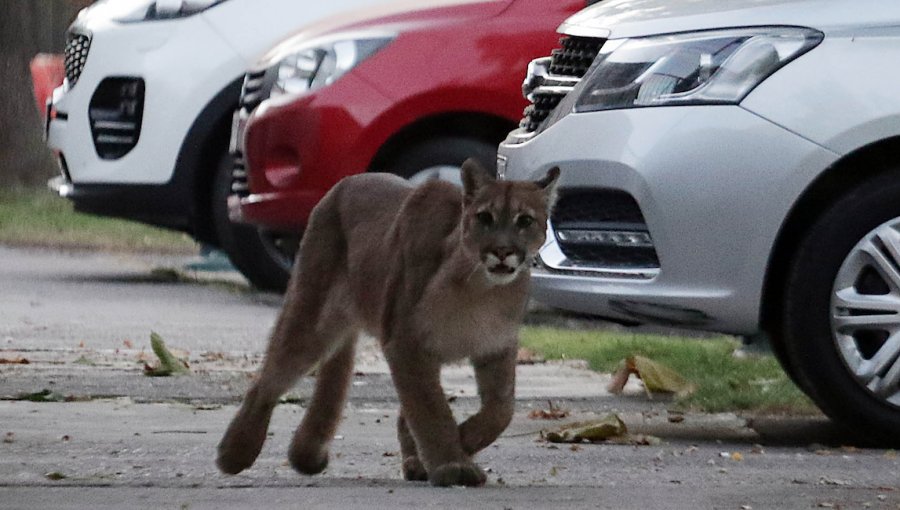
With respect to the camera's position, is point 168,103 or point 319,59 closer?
point 319,59

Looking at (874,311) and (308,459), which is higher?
(874,311)

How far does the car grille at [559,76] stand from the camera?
26.0 feet

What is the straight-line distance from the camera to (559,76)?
8.08 meters

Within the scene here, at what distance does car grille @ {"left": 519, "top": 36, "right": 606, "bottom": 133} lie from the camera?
26.0 feet

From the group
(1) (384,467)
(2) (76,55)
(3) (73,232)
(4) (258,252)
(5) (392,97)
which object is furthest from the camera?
(3) (73,232)

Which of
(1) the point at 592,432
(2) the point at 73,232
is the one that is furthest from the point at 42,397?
(2) the point at 73,232

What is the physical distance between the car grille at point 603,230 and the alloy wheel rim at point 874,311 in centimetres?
64

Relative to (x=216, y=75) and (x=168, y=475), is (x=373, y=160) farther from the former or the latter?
(x=168, y=475)

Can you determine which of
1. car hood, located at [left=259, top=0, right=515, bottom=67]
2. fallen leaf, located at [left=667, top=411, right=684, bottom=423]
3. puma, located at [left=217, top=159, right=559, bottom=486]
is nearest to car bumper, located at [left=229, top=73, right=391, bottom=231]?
car hood, located at [left=259, top=0, right=515, bottom=67]

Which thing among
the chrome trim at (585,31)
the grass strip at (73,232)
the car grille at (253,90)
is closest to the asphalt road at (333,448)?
the car grille at (253,90)

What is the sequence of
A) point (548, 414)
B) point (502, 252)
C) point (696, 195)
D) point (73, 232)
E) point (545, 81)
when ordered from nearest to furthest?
point (502, 252), point (696, 195), point (548, 414), point (545, 81), point (73, 232)

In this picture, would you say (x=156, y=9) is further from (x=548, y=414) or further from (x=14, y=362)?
(x=548, y=414)

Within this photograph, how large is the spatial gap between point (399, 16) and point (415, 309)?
4.67 meters

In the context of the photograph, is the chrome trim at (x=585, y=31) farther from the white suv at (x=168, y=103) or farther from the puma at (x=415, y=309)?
the white suv at (x=168, y=103)
